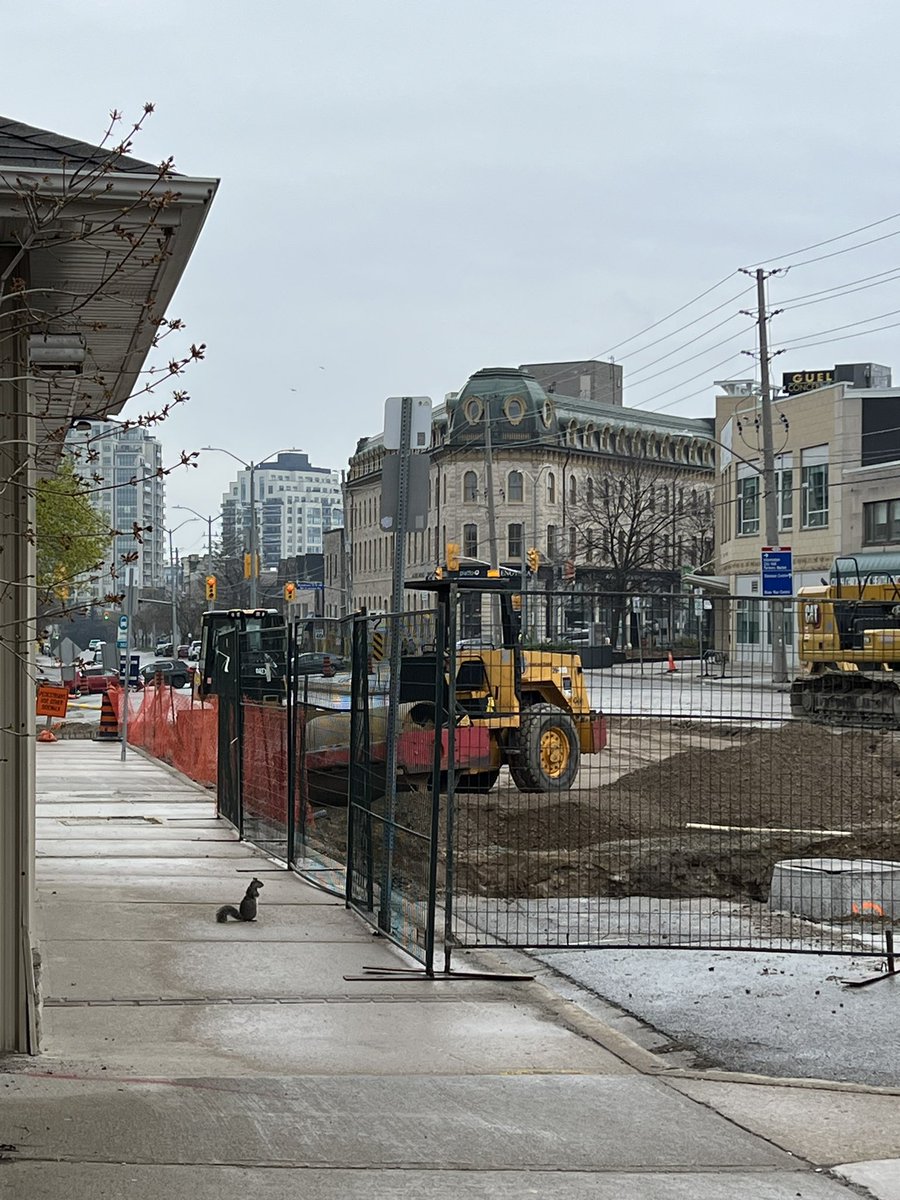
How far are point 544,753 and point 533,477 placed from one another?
9633 centimetres

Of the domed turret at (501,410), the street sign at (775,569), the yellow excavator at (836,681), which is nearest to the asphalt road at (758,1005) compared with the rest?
the yellow excavator at (836,681)

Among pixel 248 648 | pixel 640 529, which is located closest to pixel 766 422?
pixel 248 648

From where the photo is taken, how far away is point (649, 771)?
12.1m

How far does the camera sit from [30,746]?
6.52 meters

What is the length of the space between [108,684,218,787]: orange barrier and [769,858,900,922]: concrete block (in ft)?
43.8

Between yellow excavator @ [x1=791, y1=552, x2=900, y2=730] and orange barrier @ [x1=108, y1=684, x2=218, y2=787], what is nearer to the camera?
yellow excavator @ [x1=791, y1=552, x2=900, y2=730]

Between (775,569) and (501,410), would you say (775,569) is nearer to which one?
(775,569)

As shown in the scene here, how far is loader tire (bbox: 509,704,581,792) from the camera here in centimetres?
1002

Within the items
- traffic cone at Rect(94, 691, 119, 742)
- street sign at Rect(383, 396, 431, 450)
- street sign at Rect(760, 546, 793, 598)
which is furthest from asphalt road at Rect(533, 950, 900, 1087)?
traffic cone at Rect(94, 691, 119, 742)

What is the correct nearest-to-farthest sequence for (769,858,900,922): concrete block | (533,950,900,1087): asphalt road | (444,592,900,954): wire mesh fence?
(533,950,900,1087): asphalt road, (444,592,900,954): wire mesh fence, (769,858,900,922): concrete block

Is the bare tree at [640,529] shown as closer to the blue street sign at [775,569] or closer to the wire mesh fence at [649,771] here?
the blue street sign at [775,569]

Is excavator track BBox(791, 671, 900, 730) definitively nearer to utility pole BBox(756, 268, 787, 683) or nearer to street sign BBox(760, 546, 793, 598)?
street sign BBox(760, 546, 793, 598)

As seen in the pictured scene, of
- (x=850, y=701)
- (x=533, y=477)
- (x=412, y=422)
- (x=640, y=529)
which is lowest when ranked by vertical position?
(x=850, y=701)

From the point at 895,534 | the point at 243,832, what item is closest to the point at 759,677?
the point at 243,832
